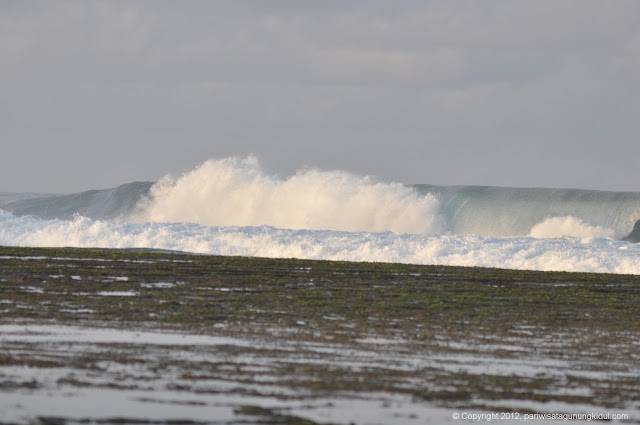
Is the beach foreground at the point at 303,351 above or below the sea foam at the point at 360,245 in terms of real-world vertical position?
below

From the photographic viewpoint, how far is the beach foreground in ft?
24.6

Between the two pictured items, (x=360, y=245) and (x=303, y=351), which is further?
(x=360, y=245)

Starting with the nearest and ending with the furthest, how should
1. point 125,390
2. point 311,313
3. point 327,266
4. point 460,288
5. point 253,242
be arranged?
point 125,390 < point 311,313 < point 460,288 < point 327,266 < point 253,242

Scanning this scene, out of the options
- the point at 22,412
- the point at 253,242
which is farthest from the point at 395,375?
the point at 253,242

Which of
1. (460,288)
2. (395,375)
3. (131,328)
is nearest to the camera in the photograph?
(395,375)

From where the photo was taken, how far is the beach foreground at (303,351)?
7504mm

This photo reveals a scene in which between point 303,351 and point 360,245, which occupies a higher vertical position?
point 360,245

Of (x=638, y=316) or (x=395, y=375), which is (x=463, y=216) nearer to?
(x=638, y=316)

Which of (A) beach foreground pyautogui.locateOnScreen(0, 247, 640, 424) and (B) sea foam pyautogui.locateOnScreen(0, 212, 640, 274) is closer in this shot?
(A) beach foreground pyautogui.locateOnScreen(0, 247, 640, 424)

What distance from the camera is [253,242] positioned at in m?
38.9

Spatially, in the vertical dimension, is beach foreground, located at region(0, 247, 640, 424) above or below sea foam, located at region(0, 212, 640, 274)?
below

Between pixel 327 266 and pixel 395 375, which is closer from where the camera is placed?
pixel 395 375

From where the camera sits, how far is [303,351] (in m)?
10.1

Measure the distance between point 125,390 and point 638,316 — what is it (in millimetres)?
10059
